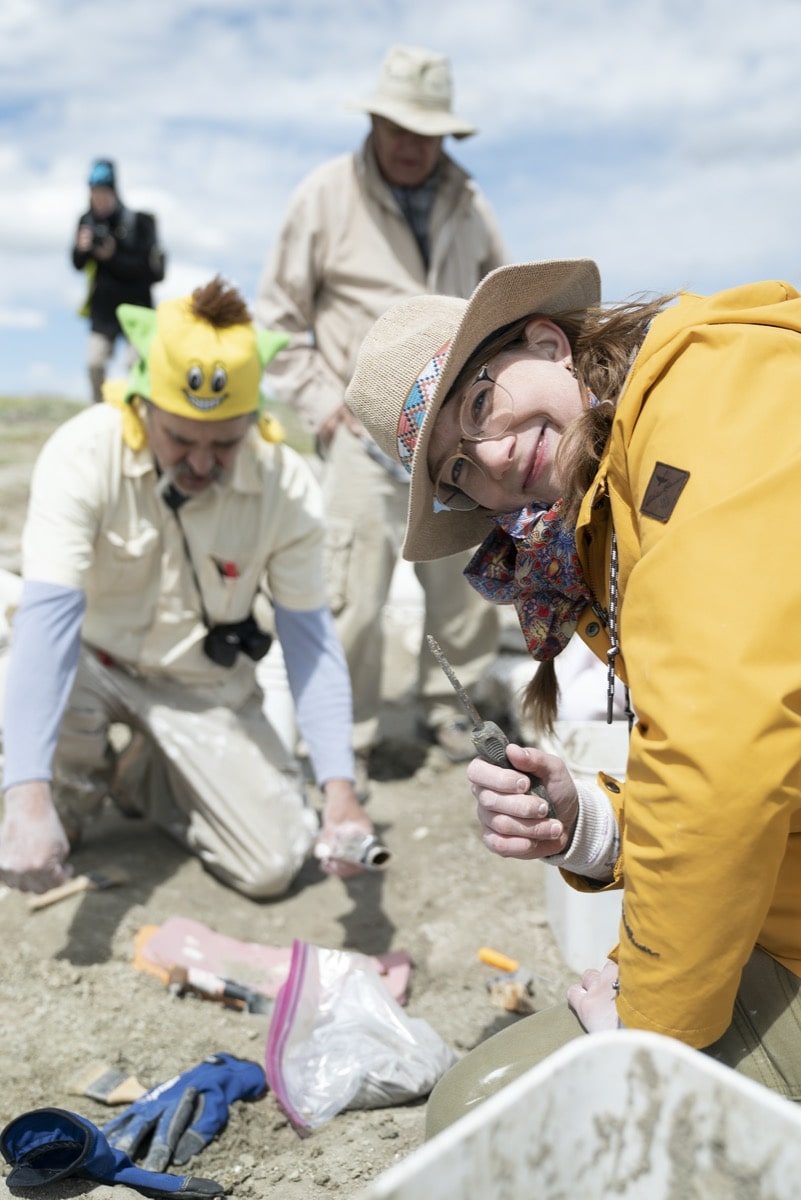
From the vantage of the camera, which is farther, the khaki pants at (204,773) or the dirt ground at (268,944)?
the khaki pants at (204,773)

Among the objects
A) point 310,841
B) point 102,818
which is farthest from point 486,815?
point 102,818

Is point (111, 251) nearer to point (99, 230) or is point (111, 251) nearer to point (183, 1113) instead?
point (99, 230)

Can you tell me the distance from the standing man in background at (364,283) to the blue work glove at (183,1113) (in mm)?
1871

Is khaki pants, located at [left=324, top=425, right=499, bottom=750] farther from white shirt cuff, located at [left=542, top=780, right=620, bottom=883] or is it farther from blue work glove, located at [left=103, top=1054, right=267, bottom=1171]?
white shirt cuff, located at [left=542, top=780, right=620, bottom=883]

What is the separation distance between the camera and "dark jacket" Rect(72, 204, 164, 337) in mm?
8125

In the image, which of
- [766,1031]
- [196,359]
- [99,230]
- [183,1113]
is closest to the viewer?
[766,1031]

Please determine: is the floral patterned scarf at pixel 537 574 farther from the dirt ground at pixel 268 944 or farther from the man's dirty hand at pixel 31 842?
the man's dirty hand at pixel 31 842

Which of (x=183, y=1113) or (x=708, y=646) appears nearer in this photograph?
(x=708, y=646)

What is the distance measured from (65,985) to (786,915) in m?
2.07

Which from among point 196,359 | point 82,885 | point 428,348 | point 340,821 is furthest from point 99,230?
point 428,348

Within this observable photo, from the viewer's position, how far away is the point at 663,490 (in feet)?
4.64

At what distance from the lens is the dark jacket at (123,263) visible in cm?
812

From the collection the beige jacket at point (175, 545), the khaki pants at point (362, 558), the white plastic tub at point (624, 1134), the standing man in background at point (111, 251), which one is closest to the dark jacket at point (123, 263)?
the standing man in background at point (111, 251)

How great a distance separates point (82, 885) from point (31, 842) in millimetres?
598
